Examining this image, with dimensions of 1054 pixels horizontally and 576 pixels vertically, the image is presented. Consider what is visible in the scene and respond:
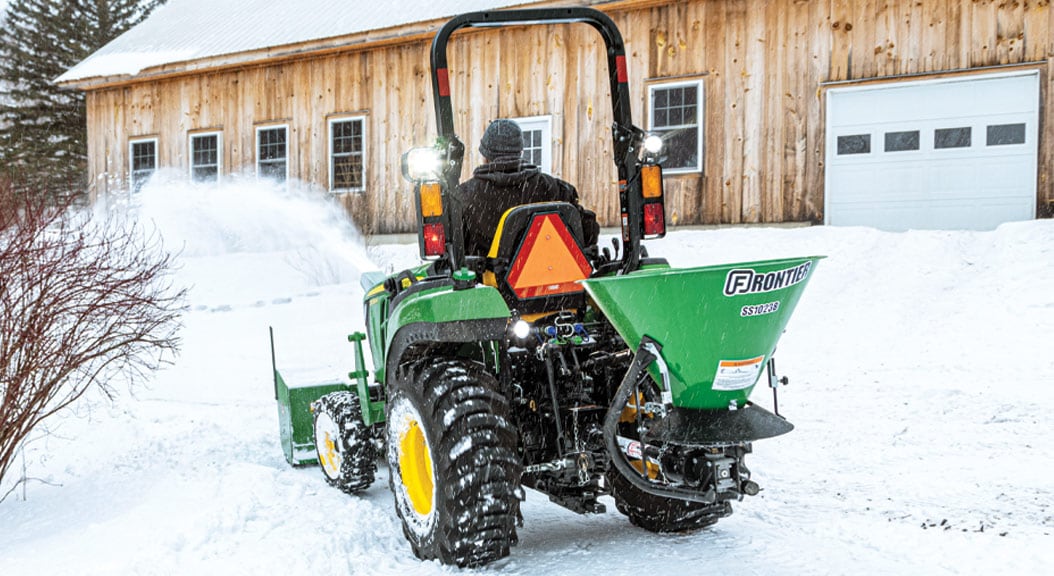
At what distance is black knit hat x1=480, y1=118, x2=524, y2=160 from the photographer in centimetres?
473

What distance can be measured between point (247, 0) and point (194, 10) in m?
1.72

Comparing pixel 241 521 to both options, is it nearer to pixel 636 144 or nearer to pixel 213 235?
pixel 636 144

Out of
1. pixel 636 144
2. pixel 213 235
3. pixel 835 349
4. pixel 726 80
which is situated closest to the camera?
pixel 636 144

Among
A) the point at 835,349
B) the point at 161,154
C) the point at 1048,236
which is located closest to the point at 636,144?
the point at 835,349

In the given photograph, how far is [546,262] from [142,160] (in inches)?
712

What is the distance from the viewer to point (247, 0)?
71.9 ft

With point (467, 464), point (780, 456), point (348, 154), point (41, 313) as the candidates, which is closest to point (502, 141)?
point (467, 464)

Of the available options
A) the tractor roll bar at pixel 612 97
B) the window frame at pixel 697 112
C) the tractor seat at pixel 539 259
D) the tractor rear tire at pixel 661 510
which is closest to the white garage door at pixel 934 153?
the window frame at pixel 697 112

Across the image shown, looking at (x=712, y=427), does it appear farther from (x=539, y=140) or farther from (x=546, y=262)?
(x=539, y=140)

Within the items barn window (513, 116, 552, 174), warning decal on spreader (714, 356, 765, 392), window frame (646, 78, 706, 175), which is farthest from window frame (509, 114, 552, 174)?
warning decal on spreader (714, 356, 765, 392)

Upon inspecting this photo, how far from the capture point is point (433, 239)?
4.38m

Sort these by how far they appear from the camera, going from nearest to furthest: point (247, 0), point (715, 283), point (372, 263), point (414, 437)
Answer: point (715, 283) → point (414, 437) → point (372, 263) → point (247, 0)

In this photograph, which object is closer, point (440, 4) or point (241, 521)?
point (241, 521)

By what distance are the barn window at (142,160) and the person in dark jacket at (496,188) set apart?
56.6ft
